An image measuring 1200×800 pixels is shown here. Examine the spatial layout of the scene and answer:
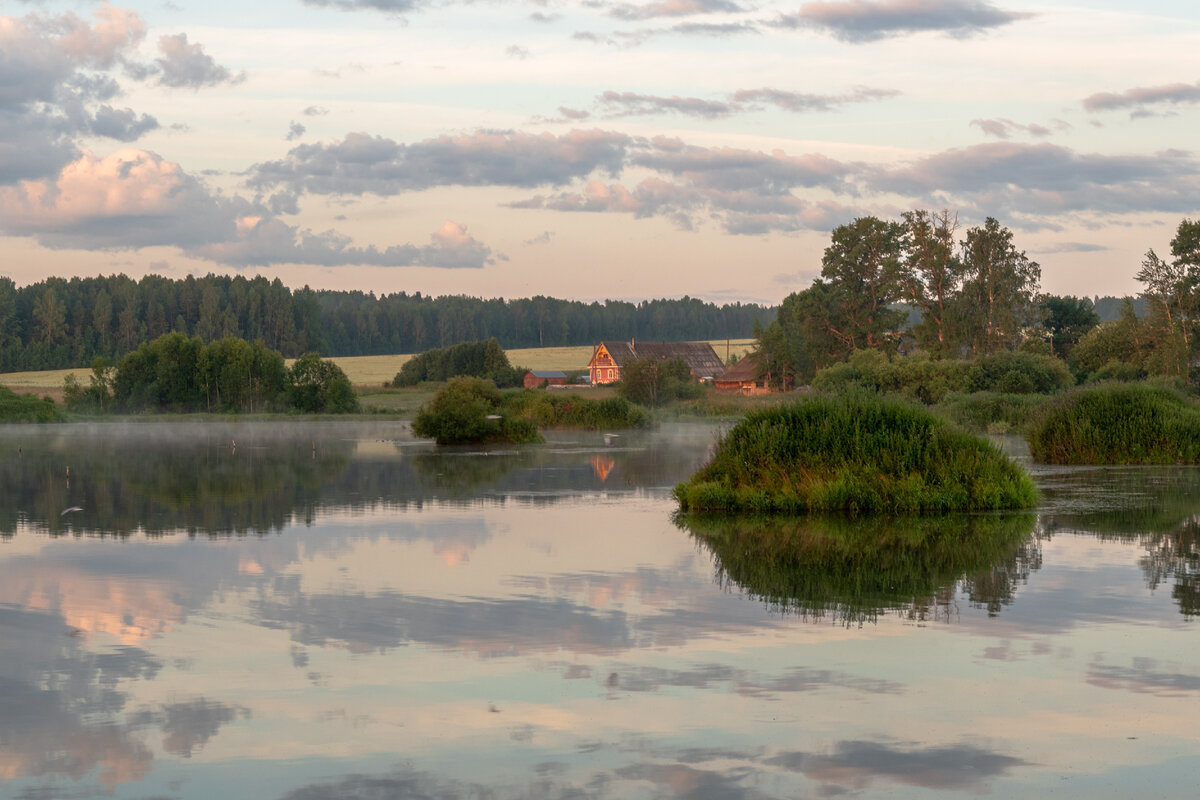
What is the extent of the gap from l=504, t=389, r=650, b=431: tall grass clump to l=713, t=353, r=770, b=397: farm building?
29.1 metres

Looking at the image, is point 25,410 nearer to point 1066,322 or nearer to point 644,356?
point 644,356

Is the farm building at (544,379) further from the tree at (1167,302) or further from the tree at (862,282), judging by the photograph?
the tree at (1167,302)

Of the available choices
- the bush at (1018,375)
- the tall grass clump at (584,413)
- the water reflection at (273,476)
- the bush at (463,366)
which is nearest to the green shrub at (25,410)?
the water reflection at (273,476)

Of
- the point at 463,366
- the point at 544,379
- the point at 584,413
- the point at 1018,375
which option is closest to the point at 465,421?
the point at 584,413

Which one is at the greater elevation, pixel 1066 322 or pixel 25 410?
pixel 1066 322

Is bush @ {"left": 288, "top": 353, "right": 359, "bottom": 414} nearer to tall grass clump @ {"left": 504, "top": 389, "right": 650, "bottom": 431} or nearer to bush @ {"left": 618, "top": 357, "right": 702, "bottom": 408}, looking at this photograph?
bush @ {"left": 618, "top": 357, "right": 702, "bottom": 408}

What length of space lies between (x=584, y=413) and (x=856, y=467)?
4327 cm

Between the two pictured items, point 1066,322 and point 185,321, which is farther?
point 185,321

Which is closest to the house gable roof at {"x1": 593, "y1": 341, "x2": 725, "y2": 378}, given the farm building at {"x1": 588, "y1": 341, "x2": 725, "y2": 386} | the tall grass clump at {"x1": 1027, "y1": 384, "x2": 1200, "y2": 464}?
the farm building at {"x1": 588, "y1": 341, "x2": 725, "y2": 386}

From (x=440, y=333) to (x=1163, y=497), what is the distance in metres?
158

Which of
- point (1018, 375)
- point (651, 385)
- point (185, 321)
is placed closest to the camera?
point (1018, 375)

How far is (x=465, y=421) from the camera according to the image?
49.2 meters

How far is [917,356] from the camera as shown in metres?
70.4

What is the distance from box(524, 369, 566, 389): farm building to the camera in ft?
362
